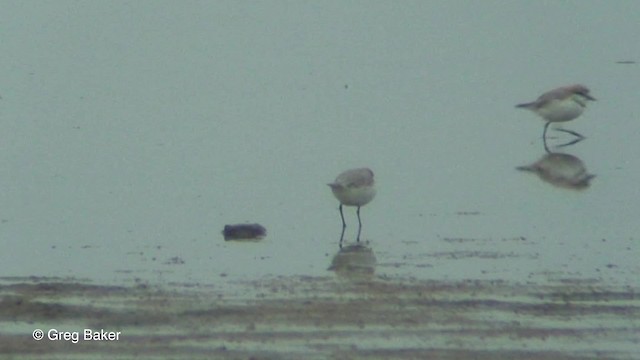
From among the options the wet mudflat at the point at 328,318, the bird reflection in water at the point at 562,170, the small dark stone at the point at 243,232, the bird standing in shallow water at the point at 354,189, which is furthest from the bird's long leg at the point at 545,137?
the wet mudflat at the point at 328,318

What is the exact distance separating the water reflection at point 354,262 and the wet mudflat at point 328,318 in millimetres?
165

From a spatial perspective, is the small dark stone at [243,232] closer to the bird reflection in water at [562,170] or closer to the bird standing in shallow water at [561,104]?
the bird reflection in water at [562,170]

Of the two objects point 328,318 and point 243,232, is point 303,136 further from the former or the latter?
point 328,318

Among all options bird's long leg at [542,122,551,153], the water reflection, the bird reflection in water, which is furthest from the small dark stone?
bird's long leg at [542,122,551,153]

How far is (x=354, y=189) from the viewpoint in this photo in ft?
42.1

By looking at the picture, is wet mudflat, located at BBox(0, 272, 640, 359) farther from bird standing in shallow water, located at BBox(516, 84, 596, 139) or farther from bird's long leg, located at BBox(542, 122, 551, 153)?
bird standing in shallow water, located at BBox(516, 84, 596, 139)

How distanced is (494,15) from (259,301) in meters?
16.6

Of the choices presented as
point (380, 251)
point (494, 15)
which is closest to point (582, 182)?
point (380, 251)

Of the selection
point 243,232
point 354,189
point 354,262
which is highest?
point 354,189

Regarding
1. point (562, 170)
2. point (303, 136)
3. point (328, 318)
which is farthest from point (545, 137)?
point (328, 318)

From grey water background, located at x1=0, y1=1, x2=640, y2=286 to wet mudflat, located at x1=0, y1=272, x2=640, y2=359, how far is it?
50 centimetres

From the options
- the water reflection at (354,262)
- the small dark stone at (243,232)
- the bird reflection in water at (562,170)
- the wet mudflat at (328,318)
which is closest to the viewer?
the wet mudflat at (328,318)

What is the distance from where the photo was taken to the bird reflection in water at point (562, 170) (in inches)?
593

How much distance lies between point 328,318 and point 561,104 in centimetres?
883
